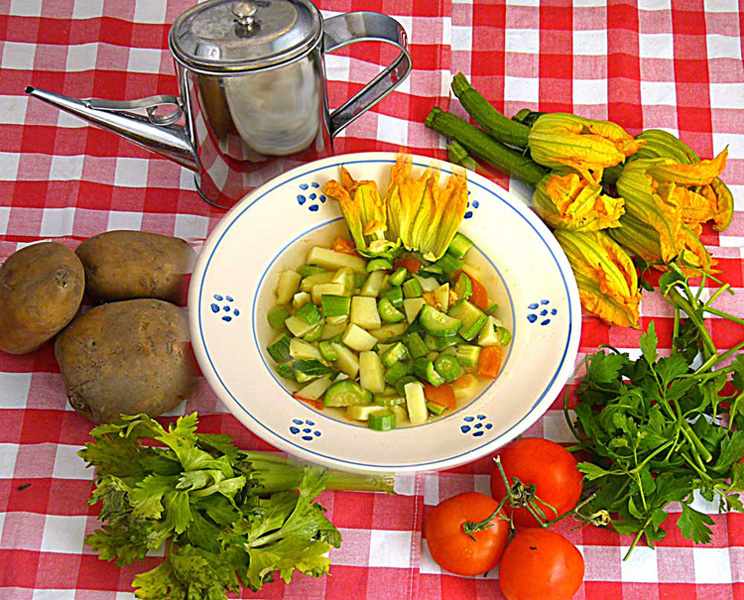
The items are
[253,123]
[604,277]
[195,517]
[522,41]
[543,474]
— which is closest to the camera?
[195,517]

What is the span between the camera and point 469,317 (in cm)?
139

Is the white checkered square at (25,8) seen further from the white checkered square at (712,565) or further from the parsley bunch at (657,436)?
the white checkered square at (712,565)

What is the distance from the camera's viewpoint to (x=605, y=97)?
6.07ft

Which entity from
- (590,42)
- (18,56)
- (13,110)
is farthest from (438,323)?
(18,56)

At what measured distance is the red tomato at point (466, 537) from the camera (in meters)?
1.28

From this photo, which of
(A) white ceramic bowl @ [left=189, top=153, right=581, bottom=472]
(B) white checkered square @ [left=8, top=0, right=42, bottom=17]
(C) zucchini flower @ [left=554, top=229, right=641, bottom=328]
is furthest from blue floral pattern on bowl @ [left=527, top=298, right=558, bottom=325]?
(B) white checkered square @ [left=8, top=0, right=42, bottom=17]

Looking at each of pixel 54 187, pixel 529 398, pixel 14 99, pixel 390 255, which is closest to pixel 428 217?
pixel 390 255

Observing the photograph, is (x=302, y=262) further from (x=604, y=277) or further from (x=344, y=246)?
(x=604, y=277)

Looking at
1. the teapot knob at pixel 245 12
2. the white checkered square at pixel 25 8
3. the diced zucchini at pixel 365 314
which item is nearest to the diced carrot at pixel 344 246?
the diced zucchini at pixel 365 314

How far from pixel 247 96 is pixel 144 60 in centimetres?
66

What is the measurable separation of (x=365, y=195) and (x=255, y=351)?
350 millimetres

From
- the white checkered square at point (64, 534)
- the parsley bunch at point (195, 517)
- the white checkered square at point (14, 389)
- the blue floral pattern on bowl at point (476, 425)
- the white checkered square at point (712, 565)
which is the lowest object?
the white checkered square at point (712, 565)

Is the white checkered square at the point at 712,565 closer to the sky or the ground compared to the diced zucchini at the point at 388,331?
closer to the ground

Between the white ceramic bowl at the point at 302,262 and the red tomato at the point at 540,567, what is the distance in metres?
0.19
